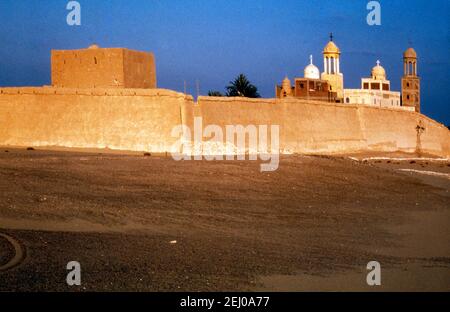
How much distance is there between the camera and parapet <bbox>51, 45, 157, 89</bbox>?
24828mm

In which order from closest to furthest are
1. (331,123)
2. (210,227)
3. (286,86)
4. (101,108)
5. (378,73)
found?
(210,227)
(101,108)
(331,123)
(286,86)
(378,73)

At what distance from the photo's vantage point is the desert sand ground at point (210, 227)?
9.68 metres

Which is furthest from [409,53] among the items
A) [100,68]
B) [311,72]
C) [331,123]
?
[100,68]

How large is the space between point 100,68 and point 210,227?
1365 centimetres

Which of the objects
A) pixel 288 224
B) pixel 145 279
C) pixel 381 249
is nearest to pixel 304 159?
pixel 288 224

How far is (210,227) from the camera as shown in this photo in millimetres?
12516

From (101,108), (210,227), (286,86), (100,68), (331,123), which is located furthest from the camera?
(286,86)

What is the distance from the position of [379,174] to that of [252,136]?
7.47 m

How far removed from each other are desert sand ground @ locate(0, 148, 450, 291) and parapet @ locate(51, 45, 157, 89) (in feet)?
22.9

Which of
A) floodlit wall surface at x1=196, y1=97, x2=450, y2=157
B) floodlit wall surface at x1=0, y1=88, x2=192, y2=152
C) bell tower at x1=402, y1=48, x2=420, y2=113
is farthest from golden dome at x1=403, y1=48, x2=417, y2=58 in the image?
floodlit wall surface at x1=0, y1=88, x2=192, y2=152

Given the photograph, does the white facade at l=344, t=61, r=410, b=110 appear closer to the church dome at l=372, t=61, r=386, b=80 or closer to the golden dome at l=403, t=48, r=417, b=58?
the church dome at l=372, t=61, r=386, b=80

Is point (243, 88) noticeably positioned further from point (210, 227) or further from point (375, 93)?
point (210, 227)

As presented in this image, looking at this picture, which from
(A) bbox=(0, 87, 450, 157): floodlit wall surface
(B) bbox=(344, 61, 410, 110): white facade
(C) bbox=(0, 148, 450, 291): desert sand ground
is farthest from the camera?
(B) bbox=(344, 61, 410, 110): white facade
